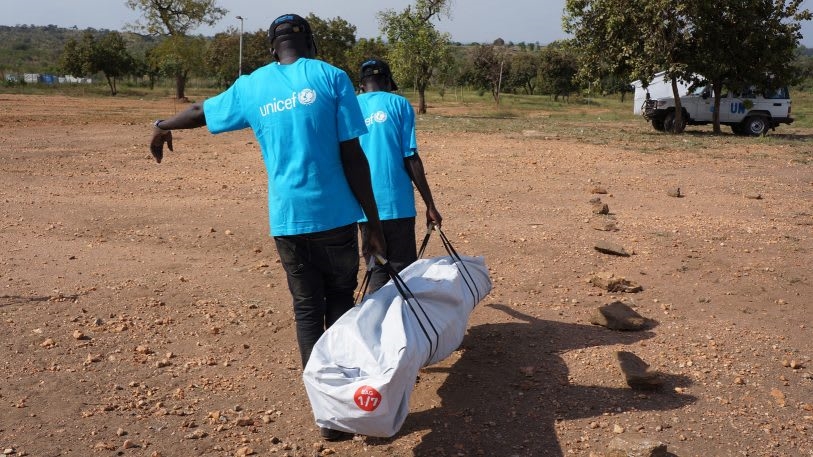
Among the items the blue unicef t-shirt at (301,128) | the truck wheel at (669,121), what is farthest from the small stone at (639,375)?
the truck wheel at (669,121)

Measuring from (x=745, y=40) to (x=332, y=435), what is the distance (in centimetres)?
1934

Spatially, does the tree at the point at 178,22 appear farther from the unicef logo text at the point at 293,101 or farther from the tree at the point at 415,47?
the unicef logo text at the point at 293,101

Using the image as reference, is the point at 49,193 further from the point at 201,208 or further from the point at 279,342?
the point at 279,342

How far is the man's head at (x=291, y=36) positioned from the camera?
3248mm

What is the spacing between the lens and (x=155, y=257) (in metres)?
6.42

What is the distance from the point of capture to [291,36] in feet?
10.6

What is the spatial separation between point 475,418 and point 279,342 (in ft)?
4.82

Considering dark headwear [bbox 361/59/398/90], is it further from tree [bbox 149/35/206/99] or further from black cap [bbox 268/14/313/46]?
tree [bbox 149/35/206/99]

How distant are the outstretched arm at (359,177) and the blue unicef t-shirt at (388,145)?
0.79 m

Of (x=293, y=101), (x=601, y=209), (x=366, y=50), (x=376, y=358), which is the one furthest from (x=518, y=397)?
(x=366, y=50)

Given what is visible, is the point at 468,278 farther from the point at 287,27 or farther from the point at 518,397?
the point at 287,27

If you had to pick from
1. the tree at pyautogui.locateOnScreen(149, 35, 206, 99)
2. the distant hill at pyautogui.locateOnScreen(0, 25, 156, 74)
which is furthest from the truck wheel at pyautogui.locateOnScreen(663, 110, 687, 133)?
the distant hill at pyautogui.locateOnScreen(0, 25, 156, 74)

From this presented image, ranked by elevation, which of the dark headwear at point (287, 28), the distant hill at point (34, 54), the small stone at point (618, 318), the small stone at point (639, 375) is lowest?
the small stone at point (639, 375)

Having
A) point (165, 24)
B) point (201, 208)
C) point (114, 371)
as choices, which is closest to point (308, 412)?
point (114, 371)
